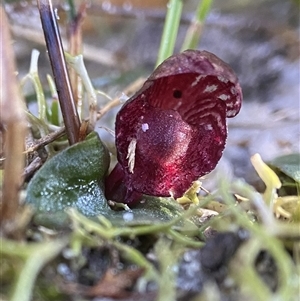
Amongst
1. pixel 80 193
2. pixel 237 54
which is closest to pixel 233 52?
pixel 237 54

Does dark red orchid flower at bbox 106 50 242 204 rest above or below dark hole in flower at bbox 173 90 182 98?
below

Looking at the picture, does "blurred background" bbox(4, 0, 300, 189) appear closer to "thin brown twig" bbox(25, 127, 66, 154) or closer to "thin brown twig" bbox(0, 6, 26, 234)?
"thin brown twig" bbox(25, 127, 66, 154)

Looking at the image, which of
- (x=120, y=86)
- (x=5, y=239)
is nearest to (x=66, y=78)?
(x=5, y=239)

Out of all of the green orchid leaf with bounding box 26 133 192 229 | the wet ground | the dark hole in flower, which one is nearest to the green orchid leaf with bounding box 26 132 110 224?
the green orchid leaf with bounding box 26 133 192 229

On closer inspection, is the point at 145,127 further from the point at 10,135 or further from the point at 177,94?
the point at 10,135

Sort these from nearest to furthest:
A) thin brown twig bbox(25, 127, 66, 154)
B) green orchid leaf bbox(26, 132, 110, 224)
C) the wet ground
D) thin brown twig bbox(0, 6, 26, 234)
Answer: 1. thin brown twig bbox(0, 6, 26, 234)
2. green orchid leaf bbox(26, 132, 110, 224)
3. thin brown twig bbox(25, 127, 66, 154)
4. the wet ground

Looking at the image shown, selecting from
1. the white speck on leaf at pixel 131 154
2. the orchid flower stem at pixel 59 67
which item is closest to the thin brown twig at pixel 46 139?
the orchid flower stem at pixel 59 67
